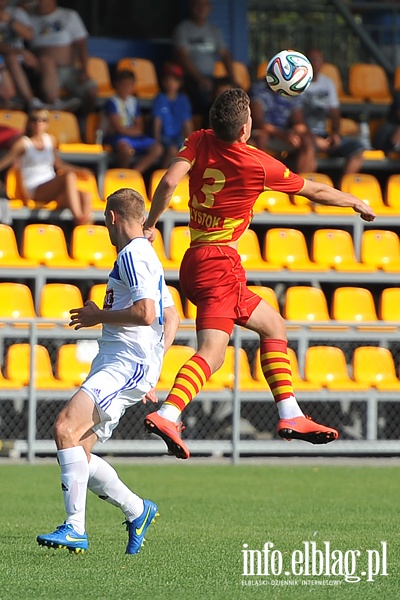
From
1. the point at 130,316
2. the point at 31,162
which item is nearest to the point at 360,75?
the point at 31,162

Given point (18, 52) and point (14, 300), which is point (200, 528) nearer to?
point (14, 300)

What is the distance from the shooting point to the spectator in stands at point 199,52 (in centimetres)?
1662

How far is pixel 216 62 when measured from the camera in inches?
679

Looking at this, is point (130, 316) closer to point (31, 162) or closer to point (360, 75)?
point (31, 162)

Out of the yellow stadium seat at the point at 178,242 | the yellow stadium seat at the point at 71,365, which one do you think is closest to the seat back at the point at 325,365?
the yellow stadium seat at the point at 178,242

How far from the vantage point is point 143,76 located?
56.4 ft

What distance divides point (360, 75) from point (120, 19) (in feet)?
11.9

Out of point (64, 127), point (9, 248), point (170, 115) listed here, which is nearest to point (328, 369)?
point (9, 248)

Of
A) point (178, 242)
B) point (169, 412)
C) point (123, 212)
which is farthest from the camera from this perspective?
point (178, 242)

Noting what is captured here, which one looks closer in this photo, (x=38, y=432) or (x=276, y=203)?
(x=38, y=432)

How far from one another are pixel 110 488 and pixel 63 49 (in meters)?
10.7

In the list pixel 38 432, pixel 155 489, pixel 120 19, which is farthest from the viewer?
pixel 120 19

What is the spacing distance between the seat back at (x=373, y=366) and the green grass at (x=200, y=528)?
126 cm

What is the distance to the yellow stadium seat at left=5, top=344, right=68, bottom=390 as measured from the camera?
41.4ft
